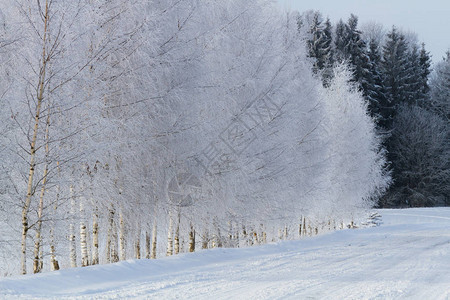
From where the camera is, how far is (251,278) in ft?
30.1

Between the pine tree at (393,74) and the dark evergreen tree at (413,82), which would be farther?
the dark evergreen tree at (413,82)

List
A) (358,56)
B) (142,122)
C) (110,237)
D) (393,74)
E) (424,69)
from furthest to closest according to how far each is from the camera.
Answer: (424,69)
(393,74)
(358,56)
(110,237)
(142,122)

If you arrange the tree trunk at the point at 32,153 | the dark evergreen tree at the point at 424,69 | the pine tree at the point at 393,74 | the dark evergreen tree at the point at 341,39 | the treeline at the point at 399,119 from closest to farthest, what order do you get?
the tree trunk at the point at 32,153, the treeline at the point at 399,119, the dark evergreen tree at the point at 341,39, the pine tree at the point at 393,74, the dark evergreen tree at the point at 424,69

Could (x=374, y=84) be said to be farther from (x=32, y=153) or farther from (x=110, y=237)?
(x=32, y=153)

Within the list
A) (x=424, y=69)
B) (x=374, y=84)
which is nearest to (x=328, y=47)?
(x=374, y=84)

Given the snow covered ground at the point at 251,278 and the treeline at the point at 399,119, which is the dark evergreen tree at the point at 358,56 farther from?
the snow covered ground at the point at 251,278

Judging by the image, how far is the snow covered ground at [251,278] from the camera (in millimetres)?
7523

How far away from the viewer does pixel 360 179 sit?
26969mm

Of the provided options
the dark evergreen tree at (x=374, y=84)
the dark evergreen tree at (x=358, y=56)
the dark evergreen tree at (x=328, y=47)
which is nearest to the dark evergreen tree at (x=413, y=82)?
the dark evergreen tree at (x=374, y=84)

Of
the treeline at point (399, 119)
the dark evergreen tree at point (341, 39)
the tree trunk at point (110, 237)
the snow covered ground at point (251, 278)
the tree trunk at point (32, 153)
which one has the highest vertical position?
the dark evergreen tree at point (341, 39)

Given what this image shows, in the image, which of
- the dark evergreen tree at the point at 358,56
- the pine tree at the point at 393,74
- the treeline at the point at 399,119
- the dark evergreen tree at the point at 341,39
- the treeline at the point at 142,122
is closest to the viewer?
the treeline at the point at 142,122

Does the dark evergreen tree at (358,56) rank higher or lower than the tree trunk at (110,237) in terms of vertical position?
higher

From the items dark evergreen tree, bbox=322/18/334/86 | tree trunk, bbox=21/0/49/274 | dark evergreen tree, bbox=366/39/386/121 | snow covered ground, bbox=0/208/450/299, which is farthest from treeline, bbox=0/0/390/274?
dark evergreen tree, bbox=366/39/386/121

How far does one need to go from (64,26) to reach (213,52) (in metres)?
4.88
